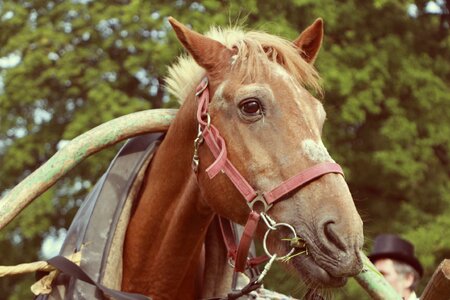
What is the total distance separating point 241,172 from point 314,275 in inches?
21.3

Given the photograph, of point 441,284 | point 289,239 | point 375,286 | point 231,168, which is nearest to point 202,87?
point 231,168

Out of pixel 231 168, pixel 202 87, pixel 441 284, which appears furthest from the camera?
pixel 202 87

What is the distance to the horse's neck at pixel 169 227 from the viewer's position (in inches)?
169

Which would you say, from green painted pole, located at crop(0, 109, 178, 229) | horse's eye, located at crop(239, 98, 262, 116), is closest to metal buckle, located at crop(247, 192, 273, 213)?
horse's eye, located at crop(239, 98, 262, 116)

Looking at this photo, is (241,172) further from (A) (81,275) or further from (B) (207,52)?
(A) (81,275)

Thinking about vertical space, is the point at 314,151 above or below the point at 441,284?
above

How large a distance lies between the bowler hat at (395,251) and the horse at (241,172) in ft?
9.36

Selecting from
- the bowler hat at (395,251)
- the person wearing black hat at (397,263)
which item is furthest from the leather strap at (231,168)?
the bowler hat at (395,251)

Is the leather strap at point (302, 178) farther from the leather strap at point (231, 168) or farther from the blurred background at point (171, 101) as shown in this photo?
the blurred background at point (171, 101)

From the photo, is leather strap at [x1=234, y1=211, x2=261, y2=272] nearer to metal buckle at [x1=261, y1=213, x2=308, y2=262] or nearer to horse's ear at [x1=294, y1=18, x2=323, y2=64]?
metal buckle at [x1=261, y1=213, x2=308, y2=262]

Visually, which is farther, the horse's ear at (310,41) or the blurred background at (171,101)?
the blurred background at (171,101)

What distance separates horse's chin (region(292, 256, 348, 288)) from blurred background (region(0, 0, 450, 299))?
274 inches

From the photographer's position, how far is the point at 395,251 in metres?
7.07

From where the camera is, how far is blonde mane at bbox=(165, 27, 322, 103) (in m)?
4.13
